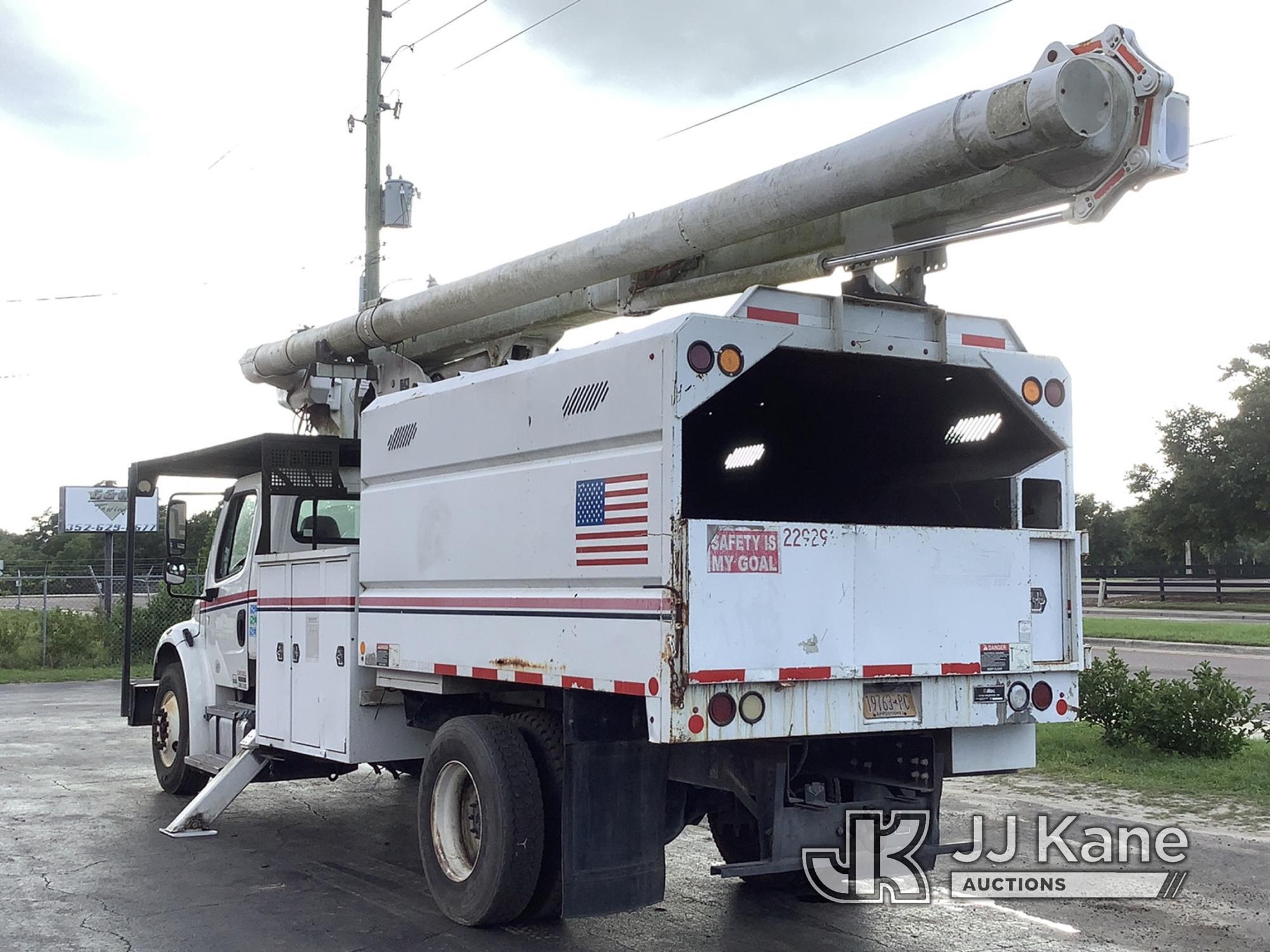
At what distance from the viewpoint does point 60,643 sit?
25.3 meters

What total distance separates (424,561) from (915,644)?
2.73 metres

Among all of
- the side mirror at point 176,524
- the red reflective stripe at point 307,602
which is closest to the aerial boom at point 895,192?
the red reflective stripe at point 307,602

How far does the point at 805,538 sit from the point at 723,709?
85 cm

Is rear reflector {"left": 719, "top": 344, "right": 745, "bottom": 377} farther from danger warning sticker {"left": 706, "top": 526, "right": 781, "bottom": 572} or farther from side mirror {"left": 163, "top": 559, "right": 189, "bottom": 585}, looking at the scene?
side mirror {"left": 163, "top": 559, "right": 189, "bottom": 585}

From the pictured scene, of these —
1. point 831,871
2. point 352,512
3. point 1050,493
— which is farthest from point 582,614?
point 352,512

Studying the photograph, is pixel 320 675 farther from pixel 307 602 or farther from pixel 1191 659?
pixel 1191 659

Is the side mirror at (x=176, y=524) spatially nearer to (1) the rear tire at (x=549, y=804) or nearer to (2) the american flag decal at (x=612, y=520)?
(1) the rear tire at (x=549, y=804)

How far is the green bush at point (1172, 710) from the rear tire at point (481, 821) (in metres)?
6.70

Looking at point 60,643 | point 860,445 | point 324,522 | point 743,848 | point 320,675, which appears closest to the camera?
point 743,848

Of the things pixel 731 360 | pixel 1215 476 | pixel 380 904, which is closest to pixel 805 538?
pixel 731 360

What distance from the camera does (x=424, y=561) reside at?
7422mm

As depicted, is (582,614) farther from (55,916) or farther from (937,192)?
(55,916)

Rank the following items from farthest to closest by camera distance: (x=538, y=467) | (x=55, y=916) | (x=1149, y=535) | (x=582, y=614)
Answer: (x=1149, y=535)
(x=55, y=916)
(x=538, y=467)
(x=582, y=614)

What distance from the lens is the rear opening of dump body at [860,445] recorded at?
6.95 m
